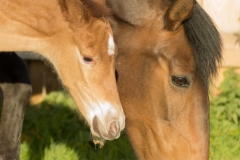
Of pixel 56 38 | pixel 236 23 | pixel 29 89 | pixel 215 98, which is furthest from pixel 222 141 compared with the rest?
pixel 56 38

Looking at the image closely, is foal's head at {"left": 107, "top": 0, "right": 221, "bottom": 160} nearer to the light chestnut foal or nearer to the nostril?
the light chestnut foal

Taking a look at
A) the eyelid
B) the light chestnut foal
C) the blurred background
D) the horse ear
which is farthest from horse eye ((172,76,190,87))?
the blurred background

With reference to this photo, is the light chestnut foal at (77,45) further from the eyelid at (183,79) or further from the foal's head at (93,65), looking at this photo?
the eyelid at (183,79)

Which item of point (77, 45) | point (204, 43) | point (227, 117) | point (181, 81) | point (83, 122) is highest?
point (77, 45)

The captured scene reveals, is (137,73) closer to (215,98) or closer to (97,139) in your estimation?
(97,139)

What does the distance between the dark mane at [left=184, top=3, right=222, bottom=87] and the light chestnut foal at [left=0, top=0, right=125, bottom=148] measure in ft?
2.50

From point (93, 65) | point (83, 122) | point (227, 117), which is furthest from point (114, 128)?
point (227, 117)

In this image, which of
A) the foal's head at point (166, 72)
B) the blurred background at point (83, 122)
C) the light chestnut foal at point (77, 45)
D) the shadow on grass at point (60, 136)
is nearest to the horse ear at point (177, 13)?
the foal's head at point (166, 72)

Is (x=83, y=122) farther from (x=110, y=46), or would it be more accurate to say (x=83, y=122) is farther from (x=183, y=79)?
(x=110, y=46)

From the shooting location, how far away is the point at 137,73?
5816mm

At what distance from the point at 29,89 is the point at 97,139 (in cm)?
108

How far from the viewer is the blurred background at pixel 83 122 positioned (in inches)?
275

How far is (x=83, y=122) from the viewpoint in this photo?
7.59m

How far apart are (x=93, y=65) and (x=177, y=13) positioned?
0.88m
